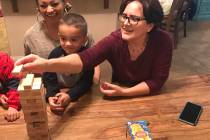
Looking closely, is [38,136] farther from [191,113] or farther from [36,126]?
[191,113]

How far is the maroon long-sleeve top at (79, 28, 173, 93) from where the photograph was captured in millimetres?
1457

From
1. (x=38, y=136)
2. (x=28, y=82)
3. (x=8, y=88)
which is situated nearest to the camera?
Answer: (x=28, y=82)

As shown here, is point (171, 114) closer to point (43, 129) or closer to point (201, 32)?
point (43, 129)

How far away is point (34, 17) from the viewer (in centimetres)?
269

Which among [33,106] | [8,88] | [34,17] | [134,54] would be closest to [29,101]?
[33,106]

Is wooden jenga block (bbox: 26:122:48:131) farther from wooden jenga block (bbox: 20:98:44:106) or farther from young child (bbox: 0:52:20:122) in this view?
young child (bbox: 0:52:20:122)

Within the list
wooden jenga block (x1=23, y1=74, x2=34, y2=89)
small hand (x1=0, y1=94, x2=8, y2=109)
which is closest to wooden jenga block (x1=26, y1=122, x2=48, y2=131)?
wooden jenga block (x1=23, y1=74, x2=34, y2=89)

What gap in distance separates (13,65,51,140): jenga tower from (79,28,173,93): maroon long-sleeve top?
454 millimetres

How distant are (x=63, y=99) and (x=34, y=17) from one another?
1581 mm

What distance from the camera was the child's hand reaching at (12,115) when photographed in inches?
48.3

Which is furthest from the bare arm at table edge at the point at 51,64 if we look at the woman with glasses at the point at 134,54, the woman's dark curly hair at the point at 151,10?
the woman's dark curly hair at the point at 151,10

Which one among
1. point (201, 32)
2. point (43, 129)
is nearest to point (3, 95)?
point (43, 129)

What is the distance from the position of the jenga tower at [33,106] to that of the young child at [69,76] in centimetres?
22

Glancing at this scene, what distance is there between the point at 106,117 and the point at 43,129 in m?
0.29
